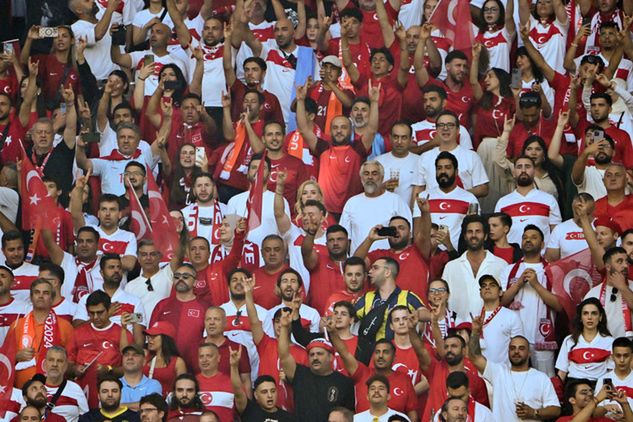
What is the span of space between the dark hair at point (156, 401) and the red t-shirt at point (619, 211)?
148 inches

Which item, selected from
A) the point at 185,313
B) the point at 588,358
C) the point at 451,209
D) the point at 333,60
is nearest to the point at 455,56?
the point at 333,60

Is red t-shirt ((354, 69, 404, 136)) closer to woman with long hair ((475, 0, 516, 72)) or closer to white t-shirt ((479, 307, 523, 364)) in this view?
woman with long hair ((475, 0, 516, 72))

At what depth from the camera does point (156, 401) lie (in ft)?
47.8

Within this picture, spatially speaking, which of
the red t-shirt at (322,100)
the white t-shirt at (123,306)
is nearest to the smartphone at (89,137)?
the white t-shirt at (123,306)

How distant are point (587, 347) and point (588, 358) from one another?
3.8 inches

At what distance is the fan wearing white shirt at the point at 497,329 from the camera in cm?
1522

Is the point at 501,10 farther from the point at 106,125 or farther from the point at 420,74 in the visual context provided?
the point at 106,125

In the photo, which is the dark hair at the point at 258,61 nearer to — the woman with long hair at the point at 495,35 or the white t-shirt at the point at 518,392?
the woman with long hair at the point at 495,35

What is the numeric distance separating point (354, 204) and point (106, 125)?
2.46 m

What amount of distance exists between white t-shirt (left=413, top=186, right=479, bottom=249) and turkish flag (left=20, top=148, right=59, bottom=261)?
286cm

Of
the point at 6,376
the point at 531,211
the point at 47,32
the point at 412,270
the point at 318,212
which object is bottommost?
the point at 6,376

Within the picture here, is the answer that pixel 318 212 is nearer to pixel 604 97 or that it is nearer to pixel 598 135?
pixel 598 135

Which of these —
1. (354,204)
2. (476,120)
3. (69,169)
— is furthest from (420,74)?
(69,169)

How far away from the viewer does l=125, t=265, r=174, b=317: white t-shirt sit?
52.5 feet
